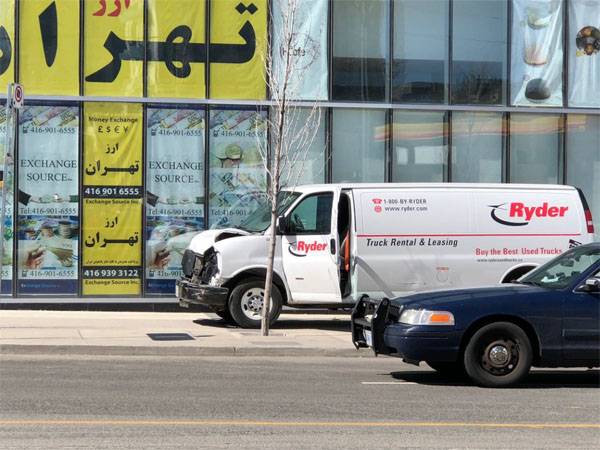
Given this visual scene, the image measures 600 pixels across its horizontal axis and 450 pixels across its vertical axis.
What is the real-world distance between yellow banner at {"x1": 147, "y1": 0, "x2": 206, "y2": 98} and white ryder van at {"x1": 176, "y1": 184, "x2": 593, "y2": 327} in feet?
A: 13.9

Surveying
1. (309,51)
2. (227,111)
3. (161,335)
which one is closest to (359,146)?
(309,51)

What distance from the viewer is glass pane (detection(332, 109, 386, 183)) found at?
A: 2025cm

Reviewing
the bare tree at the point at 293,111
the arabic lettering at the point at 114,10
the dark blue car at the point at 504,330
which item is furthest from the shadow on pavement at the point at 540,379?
the arabic lettering at the point at 114,10

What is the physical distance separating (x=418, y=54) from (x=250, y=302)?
6.77m

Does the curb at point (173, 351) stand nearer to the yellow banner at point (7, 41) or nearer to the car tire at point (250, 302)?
the car tire at point (250, 302)

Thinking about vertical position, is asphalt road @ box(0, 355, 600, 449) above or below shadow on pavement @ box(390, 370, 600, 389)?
above

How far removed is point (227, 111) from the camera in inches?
781

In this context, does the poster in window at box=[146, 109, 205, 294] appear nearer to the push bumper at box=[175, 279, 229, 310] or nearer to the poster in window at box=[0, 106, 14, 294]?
the poster in window at box=[0, 106, 14, 294]

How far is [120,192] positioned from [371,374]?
8.76 m

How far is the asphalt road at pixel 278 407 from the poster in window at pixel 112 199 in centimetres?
653

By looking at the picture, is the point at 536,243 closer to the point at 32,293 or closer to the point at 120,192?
the point at 120,192

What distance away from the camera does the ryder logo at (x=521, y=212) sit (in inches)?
647

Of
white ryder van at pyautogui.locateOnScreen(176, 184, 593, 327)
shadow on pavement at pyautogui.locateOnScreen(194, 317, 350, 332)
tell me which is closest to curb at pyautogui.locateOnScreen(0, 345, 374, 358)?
white ryder van at pyautogui.locateOnScreen(176, 184, 593, 327)

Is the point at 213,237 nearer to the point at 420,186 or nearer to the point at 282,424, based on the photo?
the point at 420,186
